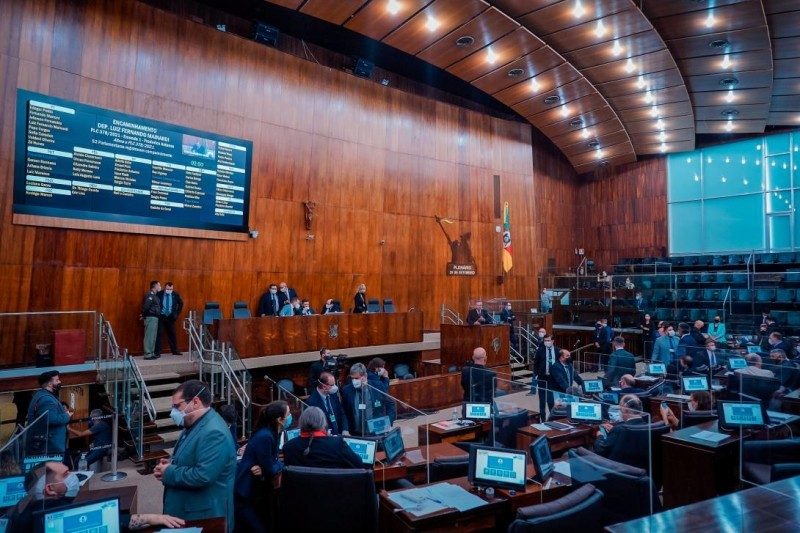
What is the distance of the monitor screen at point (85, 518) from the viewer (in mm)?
2195

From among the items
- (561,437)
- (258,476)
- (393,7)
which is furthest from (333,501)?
(393,7)

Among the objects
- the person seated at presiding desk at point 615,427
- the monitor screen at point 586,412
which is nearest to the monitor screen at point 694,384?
the monitor screen at point 586,412

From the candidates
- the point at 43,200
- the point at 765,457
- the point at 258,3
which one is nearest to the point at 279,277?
the point at 43,200

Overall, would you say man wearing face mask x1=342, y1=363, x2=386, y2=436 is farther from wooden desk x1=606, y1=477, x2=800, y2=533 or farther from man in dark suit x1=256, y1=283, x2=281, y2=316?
man in dark suit x1=256, y1=283, x2=281, y2=316

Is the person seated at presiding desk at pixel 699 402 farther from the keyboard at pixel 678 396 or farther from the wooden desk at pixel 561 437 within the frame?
the wooden desk at pixel 561 437

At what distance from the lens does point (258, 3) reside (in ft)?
36.2

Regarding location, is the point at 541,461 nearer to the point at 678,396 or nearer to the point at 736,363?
the point at 678,396

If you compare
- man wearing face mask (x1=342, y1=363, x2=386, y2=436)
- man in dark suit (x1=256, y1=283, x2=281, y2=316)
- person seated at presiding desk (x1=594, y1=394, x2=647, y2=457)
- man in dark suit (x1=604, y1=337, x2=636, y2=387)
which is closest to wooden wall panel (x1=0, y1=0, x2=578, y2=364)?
man in dark suit (x1=256, y1=283, x2=281, y2=316)

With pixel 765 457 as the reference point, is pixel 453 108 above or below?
above

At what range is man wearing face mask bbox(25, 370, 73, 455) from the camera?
16.2ft

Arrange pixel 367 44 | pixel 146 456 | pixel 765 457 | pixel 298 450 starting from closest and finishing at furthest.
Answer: pixel 298 450, pixel 765 457, pixel 146 456, pixel 367 44

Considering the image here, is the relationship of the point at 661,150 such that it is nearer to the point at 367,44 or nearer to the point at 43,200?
the point at 367,44

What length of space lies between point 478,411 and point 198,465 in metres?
3.48

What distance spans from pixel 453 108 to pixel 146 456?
11.7 m
